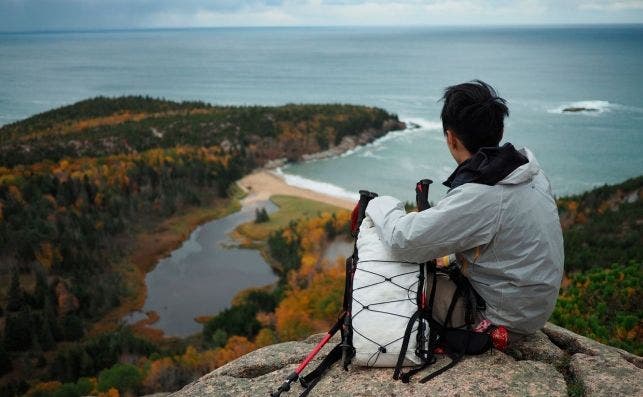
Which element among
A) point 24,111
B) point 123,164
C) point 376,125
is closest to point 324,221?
point 123,164

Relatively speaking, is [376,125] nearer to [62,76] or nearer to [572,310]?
[572,310]

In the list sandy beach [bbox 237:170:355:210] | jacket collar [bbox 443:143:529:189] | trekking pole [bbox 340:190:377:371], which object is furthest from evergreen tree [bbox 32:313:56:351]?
jacket collar [bbox 443:143:529:189]

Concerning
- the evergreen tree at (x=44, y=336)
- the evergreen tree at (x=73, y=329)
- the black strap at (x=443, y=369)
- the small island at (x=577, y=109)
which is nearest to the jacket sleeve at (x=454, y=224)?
the black strap at (x=443, y=369)

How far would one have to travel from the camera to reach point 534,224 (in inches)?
159

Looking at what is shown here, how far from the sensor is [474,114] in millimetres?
4082

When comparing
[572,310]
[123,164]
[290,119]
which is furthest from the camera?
[290,119]

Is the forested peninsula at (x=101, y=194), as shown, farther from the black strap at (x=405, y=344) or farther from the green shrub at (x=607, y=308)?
the black strap at (x=405, y=344)

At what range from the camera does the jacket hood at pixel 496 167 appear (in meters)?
3.90

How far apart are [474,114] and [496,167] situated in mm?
479

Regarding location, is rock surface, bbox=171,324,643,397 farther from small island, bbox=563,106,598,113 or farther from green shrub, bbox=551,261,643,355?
small island, bbox=563,106,598,113

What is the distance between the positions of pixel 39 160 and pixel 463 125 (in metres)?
74.2

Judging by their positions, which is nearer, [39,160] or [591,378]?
[591,378]

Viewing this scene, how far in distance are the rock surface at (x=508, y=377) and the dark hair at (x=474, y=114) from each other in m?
2.01

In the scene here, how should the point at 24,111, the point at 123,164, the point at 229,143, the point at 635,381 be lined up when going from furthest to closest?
the point at 24,111 < the point at 229,143 < the point at 123,164 < the point at 635,381
